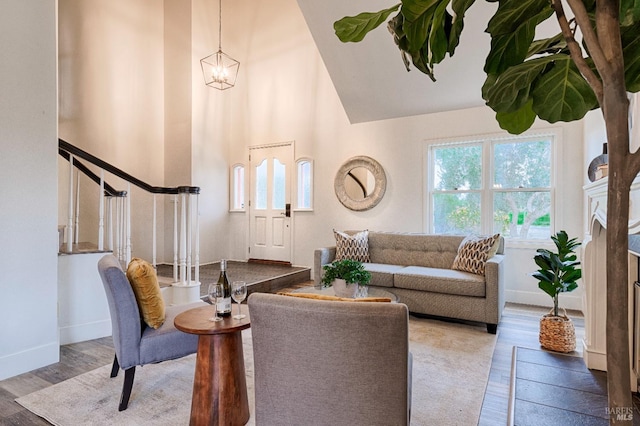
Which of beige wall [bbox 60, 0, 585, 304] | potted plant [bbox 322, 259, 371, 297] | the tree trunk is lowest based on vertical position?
potted plant [bbox 322, 259, 371, 297]

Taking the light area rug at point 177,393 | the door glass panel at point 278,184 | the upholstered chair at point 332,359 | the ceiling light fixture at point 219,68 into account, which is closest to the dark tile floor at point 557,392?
the light area rug at point 177,393

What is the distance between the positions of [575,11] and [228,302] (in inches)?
77.5

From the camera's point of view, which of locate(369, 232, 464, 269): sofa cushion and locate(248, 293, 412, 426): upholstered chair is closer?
locate(248, 293, 412, 426): upholstered chair

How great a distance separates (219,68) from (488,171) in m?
4.47

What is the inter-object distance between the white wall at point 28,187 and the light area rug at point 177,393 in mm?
525

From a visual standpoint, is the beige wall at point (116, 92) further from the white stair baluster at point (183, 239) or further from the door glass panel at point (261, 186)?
the white stair baluster at point (183, 239)

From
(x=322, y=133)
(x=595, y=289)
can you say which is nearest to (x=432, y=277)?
(x=595, y=289)

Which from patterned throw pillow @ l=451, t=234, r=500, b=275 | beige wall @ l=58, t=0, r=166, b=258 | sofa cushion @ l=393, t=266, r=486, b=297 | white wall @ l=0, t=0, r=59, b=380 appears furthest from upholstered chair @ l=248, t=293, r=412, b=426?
beige wall @ l=58, t=0, r=166, b=258

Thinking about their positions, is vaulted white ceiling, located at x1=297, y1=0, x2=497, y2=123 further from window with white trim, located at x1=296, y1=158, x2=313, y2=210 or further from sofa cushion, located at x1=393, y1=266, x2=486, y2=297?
sofa cushion, located at x1=393, y1=266, x2=486, y2=297

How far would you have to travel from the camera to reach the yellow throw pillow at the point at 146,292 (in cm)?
215

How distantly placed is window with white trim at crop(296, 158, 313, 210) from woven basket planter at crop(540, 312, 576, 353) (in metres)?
3.95

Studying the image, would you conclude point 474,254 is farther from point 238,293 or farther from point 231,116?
point 231,116

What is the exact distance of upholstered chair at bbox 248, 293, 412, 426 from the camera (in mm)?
1215

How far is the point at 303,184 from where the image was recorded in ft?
20.2
